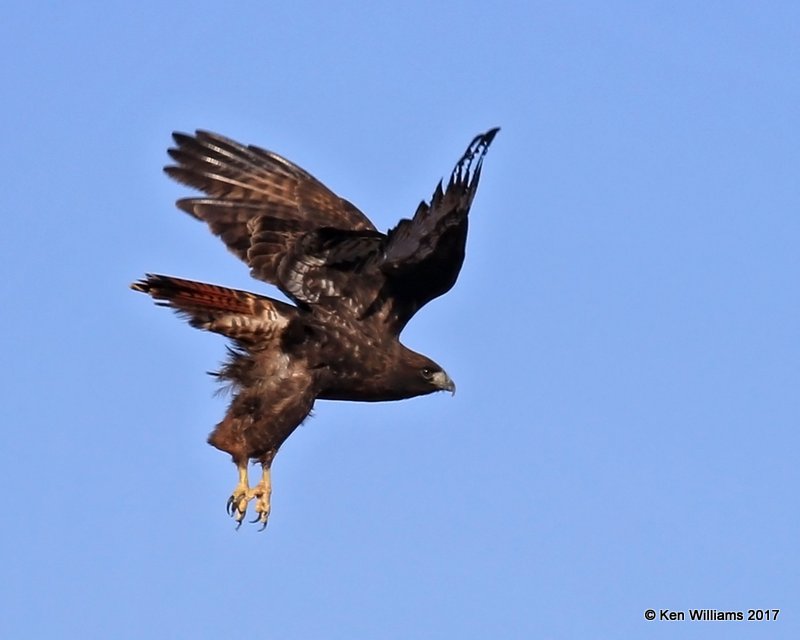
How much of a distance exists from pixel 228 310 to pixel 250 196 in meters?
1.80

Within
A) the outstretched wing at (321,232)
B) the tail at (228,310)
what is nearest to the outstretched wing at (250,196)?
the outstretched wing at (321,232)

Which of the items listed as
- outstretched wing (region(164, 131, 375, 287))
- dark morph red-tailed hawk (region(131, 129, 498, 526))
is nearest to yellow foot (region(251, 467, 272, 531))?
dark morph red-tailed hawk (region(131, 129, 498, 526))

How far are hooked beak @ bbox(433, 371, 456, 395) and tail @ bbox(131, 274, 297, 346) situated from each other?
1446 millimetres

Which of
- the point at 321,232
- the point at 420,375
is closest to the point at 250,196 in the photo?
the point at 321,232

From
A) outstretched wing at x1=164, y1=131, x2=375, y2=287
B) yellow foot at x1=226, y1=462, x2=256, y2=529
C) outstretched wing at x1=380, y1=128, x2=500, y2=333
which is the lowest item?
yellow foot at x1=226, y1=462, x2=256, y2=529

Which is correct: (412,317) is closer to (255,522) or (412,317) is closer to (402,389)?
(402,389)

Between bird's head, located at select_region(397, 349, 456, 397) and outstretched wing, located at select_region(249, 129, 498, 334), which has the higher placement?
outstretched wing, located at select_region(249, 129, 498, 334)

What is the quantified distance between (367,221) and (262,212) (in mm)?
1074

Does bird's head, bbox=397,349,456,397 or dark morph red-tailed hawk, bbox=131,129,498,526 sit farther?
bird's head, bbox=397,349,456,397

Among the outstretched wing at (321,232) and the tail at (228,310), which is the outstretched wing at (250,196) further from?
the tail at (228,310)

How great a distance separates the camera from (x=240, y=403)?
15.9 metres

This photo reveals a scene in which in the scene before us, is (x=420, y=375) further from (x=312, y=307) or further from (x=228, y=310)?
(x=228, y=310)

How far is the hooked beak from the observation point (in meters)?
16.7

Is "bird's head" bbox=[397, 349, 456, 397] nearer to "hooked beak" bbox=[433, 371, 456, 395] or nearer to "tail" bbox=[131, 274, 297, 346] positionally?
"hooked beak" bbox=[433, 371, 456, 395]
